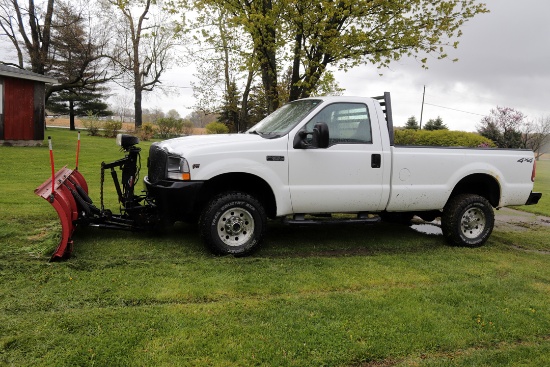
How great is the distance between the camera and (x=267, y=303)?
153 inches

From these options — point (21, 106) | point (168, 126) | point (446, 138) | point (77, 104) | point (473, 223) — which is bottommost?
point (473, 223)

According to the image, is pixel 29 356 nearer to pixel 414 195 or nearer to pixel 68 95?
pixel 414 195

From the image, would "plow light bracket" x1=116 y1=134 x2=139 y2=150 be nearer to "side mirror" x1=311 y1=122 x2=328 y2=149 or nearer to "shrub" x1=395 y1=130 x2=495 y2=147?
"side mirror" x1=311 y1=122 x2=328 y2=149

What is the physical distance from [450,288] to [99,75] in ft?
105

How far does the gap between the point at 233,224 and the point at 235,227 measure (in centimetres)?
A: 5

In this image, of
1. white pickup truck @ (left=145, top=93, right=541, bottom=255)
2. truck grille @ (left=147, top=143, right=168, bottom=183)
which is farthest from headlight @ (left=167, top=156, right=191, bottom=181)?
truck grille @ (left=147, top=143, right=168, bottom=183)

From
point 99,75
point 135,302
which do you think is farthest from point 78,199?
point 99,75

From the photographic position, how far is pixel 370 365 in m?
3.04

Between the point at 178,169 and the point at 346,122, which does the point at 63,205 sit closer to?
the point at 178,169

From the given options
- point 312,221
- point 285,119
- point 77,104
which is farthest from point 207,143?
point 77,104

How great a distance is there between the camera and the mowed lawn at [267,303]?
308 centimetres

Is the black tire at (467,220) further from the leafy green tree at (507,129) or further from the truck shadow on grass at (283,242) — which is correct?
the leafy green tree at (507,129)

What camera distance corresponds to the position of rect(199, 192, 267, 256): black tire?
507 centimetres

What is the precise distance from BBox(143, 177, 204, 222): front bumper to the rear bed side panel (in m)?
2.71
